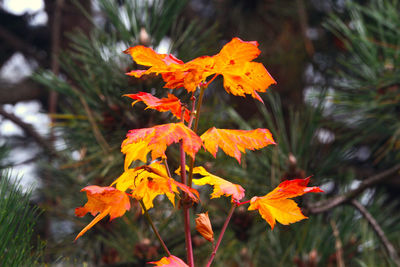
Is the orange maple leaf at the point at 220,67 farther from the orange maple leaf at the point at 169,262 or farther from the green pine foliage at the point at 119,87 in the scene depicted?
the green pine foliage at the point at 119,87

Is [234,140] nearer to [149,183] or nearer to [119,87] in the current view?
[149,183]

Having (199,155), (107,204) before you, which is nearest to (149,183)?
(107,204)

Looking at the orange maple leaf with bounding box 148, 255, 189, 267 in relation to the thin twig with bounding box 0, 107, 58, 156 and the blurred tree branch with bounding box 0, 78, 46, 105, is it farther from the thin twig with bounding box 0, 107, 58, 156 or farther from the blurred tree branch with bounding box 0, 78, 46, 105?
the blurred tree branch with bounding box 0, 78, 46, 105

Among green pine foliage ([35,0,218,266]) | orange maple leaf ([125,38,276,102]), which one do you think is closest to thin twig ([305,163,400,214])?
green pine foliage ([35,0,218,266])

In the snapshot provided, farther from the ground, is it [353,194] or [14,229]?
[14,229]

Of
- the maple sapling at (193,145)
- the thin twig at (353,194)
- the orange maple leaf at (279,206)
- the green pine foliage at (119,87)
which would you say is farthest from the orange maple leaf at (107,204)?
the thin twig at (353,194)

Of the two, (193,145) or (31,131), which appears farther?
(31,131)
